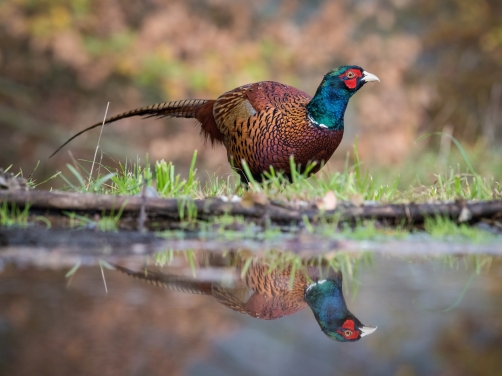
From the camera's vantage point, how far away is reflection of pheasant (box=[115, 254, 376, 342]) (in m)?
2.16

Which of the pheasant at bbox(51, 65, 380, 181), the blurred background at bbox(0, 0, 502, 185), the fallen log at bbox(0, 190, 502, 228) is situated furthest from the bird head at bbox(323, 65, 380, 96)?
the blurred background at bbox(0, 0, 502, 185)

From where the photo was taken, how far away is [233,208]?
3.59m

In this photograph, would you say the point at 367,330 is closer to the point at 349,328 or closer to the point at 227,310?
the point at 349,328

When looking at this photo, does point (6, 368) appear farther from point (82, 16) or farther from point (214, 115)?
point (82, 16)

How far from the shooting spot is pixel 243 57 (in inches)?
489

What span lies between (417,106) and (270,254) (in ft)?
36.9

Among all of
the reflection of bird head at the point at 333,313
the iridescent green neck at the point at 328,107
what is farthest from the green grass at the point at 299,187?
the reflection of bird head at the point at 333,313

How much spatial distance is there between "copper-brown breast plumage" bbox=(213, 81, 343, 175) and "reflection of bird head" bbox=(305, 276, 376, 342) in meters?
2.15

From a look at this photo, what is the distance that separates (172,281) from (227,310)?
1.34ft

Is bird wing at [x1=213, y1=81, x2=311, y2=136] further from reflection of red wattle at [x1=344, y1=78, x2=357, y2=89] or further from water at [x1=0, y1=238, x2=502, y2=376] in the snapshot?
water at [x1=0, y1=238, x2=502, y2=376]

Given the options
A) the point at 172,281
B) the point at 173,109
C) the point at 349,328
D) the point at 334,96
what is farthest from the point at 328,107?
the point at 349,328

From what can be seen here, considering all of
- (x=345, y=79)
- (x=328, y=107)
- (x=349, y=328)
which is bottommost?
(x=349, y=328)

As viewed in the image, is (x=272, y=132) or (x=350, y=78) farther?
(x=350, y=78)

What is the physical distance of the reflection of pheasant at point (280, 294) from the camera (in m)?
2.16
